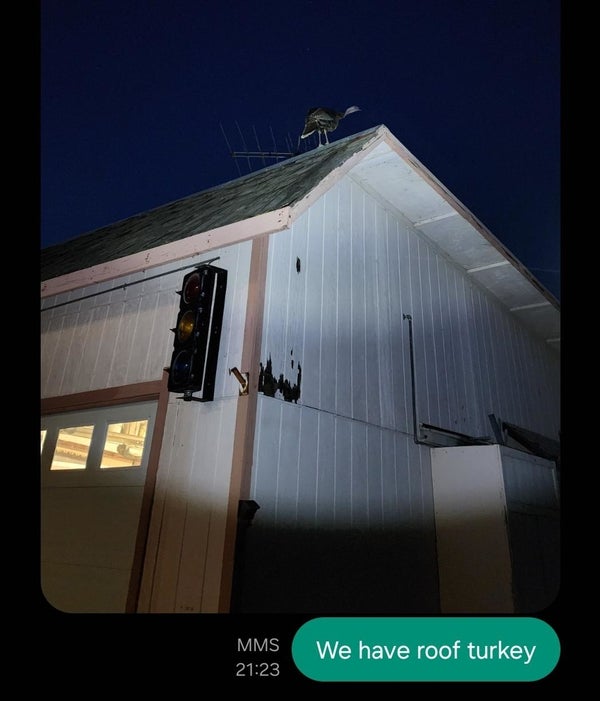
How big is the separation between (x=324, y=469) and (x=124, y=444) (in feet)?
6.40

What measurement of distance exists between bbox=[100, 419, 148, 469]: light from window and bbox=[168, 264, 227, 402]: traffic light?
35.9 inches

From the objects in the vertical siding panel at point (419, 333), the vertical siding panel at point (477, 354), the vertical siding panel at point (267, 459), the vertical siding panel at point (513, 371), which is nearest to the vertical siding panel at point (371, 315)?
the vertical siding panel at point (419, 333)

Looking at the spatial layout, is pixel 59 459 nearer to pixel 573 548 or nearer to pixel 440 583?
pixel 440 583

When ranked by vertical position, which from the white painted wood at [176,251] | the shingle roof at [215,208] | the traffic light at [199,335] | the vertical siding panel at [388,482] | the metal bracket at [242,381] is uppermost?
the shingle roof at [215,208]

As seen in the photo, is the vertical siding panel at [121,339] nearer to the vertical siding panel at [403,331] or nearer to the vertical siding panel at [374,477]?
the vertical siding panel at [374,477]

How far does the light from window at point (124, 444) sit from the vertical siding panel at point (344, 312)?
1.82m

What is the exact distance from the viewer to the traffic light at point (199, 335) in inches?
138

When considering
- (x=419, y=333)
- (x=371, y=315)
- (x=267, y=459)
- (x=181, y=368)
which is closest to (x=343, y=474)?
(x=267, y=459)

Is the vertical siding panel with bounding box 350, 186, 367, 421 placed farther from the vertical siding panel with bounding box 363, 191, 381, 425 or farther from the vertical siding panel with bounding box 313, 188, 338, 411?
the vertical siding panel with bounding box 313, 188, 338, 411

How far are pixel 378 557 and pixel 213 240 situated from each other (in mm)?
3223

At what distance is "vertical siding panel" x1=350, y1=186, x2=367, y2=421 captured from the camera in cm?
445

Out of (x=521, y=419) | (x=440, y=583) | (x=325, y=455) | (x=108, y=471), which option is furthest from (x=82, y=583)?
(x=521, y=419)

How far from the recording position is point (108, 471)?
4.29 meters

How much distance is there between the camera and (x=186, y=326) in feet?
12.2
